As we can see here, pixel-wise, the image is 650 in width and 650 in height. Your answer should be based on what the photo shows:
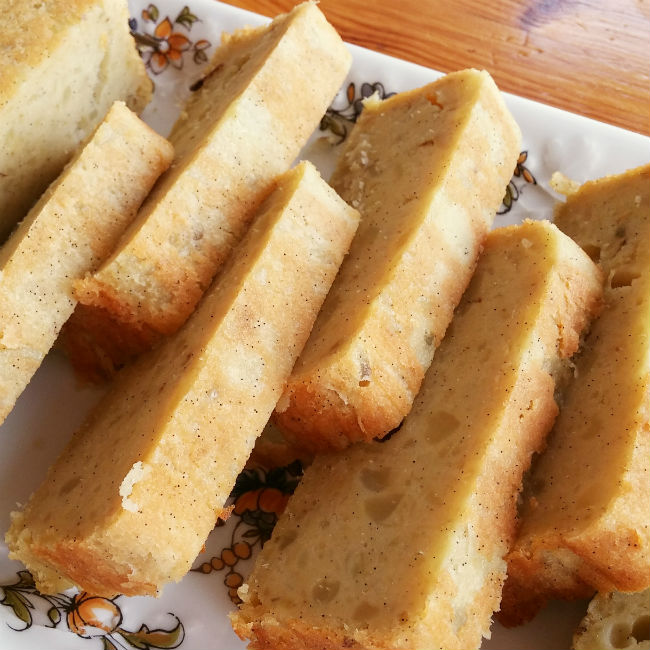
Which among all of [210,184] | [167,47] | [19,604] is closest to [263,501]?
[19,604]

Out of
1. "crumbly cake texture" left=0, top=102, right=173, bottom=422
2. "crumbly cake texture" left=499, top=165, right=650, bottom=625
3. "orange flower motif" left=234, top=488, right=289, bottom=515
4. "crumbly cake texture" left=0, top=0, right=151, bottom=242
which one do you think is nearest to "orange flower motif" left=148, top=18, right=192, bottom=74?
"crumbly cake texture" left=0, top=0, right=151, bottom=242

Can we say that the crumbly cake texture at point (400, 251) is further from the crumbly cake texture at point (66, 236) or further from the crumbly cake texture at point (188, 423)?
the crumbly cake texture at point (66, 236)

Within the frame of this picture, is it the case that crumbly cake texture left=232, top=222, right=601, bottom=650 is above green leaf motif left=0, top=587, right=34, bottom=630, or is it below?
below

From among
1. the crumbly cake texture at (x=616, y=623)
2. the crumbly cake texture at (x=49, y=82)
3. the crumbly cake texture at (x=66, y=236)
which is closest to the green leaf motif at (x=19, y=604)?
the crumbly cake texture at (x=66, y=236)

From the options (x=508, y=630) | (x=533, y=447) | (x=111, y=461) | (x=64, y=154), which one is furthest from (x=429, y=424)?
(x=64, y=154)

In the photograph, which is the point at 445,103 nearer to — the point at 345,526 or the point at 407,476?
the point at 407,476

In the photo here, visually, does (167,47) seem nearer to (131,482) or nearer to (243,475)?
(243,475)

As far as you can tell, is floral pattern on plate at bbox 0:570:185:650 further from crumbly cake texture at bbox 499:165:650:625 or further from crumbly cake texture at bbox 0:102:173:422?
crumbly cake texture at bbox 499:165:650:625
